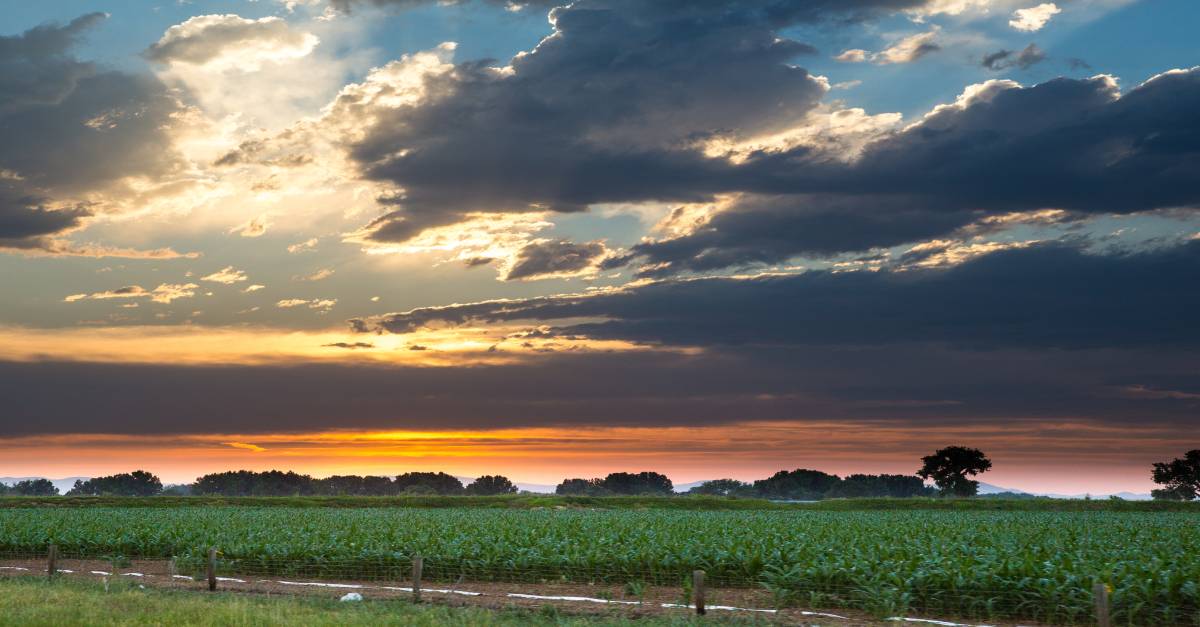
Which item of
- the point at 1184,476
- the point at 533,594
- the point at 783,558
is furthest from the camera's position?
the point at 1184,476

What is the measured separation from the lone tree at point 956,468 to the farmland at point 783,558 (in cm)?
12925

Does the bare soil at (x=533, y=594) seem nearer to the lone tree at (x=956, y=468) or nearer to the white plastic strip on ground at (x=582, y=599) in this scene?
the white plastic strip on ground at (x=582, y=599)

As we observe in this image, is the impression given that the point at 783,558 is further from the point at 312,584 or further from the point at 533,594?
the point at 312,584

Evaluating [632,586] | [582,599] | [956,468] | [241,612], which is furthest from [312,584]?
[956,468]

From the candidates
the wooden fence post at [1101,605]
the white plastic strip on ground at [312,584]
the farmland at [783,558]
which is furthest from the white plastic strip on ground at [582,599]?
the wooden fence post at [1101,605]

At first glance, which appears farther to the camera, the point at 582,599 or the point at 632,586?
the point at 632,586

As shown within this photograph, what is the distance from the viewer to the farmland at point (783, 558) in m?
24.5

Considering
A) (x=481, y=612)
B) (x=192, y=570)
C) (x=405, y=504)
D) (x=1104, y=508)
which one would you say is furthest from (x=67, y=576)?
(x=1104, y=508)

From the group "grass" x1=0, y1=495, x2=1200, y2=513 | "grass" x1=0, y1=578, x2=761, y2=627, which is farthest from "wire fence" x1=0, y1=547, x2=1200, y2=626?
"grass" x1=0, y1=495, x2=1200, y2=513

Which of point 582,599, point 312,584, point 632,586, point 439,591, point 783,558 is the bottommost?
point 312,584

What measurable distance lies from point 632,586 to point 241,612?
10881mm

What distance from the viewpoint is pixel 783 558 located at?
30344mm

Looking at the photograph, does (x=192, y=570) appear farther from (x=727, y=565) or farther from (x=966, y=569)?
(x=966, y=569)

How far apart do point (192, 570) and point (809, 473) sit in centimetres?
17153
